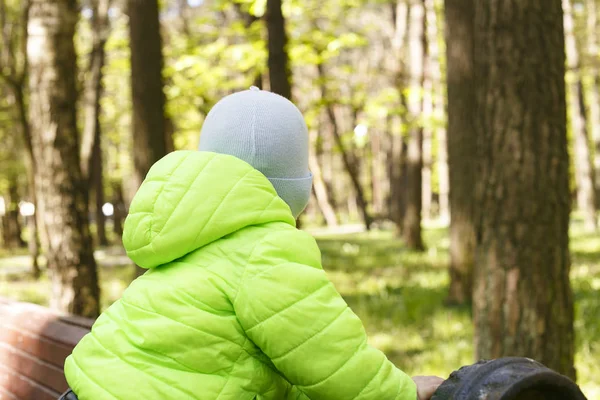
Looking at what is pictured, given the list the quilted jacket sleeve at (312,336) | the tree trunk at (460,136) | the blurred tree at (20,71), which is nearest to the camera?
the quilted jacket sleeve at (312,336)

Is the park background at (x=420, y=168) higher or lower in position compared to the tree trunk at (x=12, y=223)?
higher

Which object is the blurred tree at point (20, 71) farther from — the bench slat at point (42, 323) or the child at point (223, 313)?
the child at point (223, 313)

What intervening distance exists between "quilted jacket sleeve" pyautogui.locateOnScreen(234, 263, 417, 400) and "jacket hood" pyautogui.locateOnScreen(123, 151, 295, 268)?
20 centimetres

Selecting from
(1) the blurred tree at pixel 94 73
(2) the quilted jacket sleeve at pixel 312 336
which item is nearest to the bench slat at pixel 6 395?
(2) the quilted jacket sleeve at pixel 312 336

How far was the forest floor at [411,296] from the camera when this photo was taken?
6.47 m

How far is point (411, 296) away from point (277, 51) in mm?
4059

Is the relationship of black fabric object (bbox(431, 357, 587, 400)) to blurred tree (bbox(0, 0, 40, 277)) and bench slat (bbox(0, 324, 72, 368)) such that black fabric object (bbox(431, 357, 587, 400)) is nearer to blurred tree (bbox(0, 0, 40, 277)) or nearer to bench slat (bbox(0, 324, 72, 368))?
bench slat (bbox(0, 324, 72, 368))

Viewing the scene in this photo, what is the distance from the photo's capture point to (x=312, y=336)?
196cm

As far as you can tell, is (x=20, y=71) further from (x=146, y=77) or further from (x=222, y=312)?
(x=222, y=312)

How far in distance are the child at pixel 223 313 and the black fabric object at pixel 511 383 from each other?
0.27 meters

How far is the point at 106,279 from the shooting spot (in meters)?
14.0

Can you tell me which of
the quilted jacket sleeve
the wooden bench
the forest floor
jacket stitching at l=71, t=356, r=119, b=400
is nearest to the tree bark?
the forest floor

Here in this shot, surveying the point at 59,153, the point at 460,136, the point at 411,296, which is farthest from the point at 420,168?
the point at 59,153

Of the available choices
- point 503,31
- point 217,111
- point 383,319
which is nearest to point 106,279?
point 383,319
